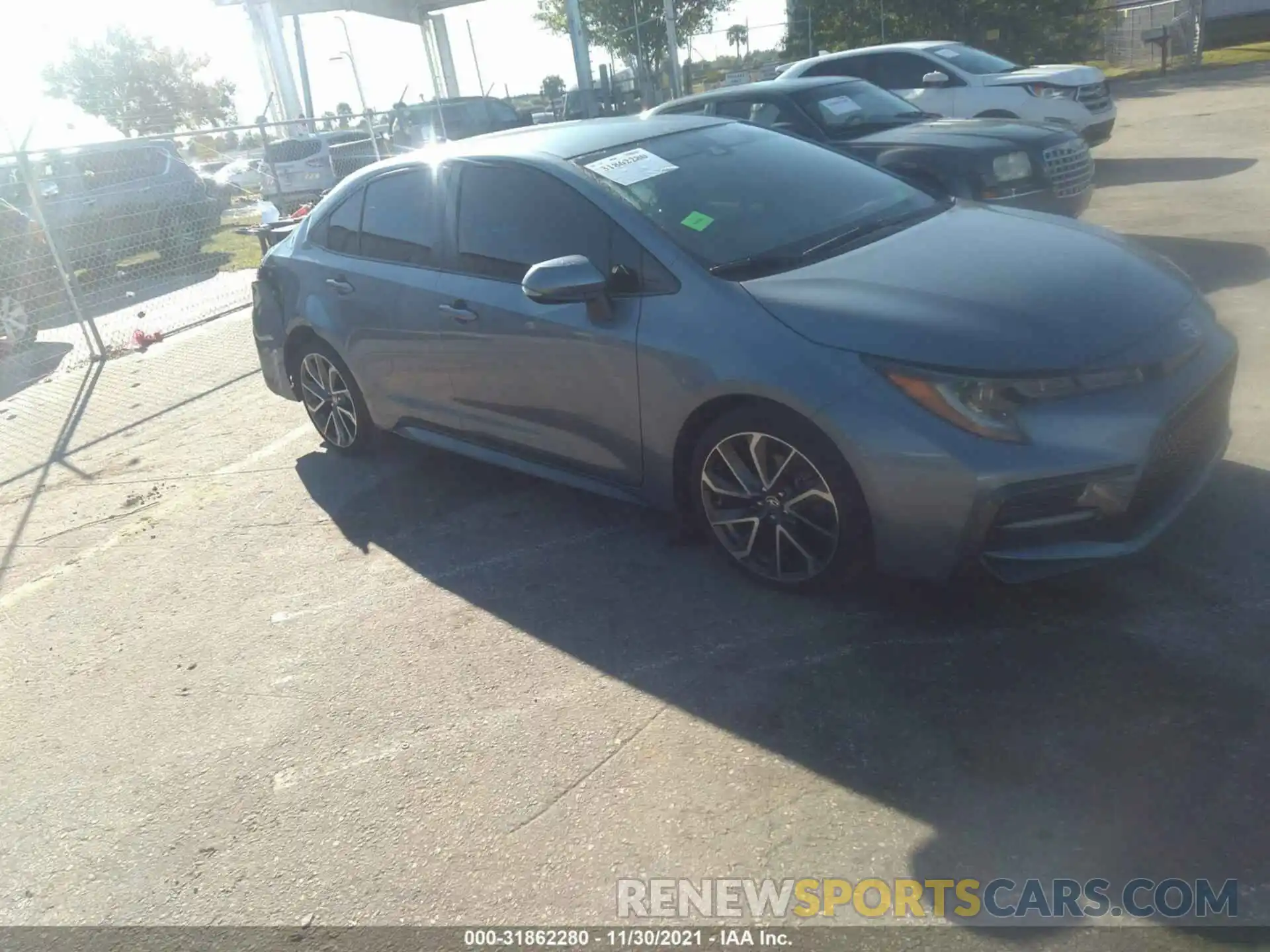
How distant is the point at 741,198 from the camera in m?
4.32

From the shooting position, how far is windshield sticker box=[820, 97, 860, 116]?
29.8 ft

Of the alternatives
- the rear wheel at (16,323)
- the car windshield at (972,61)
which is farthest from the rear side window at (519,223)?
the car windshield at (972,61)

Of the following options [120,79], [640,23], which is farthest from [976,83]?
[120,79]

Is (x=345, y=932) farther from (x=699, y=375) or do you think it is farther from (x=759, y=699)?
(x=699, y=375)

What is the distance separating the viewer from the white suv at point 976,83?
473 inches

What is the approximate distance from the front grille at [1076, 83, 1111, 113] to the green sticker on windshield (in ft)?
32.9

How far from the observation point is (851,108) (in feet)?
30.0

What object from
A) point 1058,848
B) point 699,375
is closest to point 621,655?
point 699,375

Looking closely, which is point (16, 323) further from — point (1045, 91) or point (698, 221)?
point (1045, 91)

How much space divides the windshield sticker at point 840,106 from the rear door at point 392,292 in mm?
5084

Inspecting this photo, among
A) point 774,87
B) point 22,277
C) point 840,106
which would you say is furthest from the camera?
point 22,277

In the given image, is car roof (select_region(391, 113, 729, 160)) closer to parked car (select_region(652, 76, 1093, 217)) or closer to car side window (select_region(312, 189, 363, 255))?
car side window (select_region(312, 189, 363, 255))

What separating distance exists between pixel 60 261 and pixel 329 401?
17.5ft

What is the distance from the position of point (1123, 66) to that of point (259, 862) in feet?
102
